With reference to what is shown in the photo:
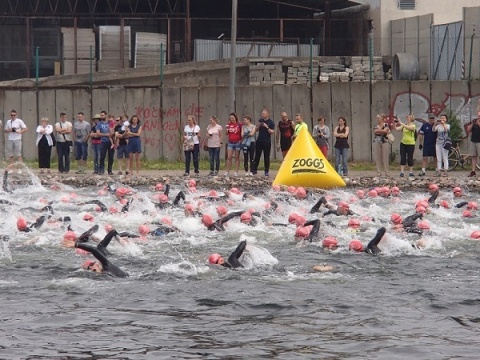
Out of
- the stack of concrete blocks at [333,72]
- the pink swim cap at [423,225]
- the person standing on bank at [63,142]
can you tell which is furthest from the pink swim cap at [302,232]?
the stack of concrete blocks at [333,72]

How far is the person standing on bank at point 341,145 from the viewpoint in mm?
31875

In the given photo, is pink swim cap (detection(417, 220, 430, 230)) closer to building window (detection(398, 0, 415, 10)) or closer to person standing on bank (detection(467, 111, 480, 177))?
person standing on bank (detection(467, 111, 480, 177))

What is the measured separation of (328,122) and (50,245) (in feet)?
57.6

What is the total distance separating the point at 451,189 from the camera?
30328 mm

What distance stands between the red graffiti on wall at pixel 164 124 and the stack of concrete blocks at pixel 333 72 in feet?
18.6

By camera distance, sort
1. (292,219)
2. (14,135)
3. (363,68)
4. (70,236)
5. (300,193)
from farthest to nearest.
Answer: (363,68) < (14,135) < (300,193) < (292,219) < (70,236)

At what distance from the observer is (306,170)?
29.7 metres

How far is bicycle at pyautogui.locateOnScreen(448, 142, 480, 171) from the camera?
1345 inches

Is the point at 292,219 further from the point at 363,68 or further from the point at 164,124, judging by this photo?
the point at 363,68

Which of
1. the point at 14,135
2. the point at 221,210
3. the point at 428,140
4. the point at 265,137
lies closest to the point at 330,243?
the point at 221,210

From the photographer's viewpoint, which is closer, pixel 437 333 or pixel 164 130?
pixel 437 333

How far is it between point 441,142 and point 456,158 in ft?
7.67

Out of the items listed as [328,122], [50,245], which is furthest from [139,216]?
[328,122]

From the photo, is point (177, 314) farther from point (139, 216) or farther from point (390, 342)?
point (139, 216)
